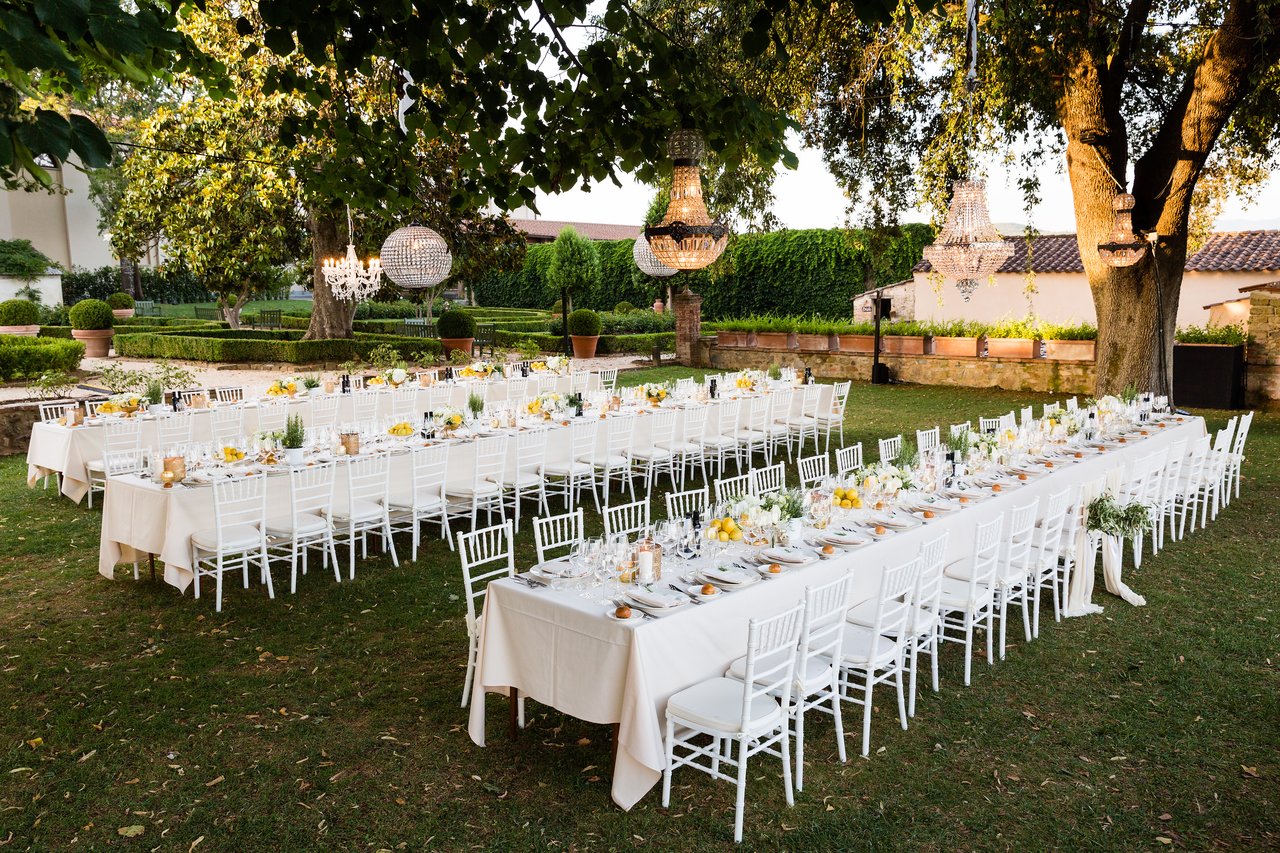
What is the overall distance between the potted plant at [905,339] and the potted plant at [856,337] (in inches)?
11.0

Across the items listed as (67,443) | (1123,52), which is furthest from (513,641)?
(1123,52)

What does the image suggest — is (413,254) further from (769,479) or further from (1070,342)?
(1070,342)

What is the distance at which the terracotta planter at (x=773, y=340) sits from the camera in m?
21.5

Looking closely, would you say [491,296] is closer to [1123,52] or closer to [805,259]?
[805,259]

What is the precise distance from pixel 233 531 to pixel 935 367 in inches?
615

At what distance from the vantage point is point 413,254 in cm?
938

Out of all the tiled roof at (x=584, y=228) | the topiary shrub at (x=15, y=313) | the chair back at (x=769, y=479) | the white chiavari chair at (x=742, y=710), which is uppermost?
the tiled roof at (x=584, y=228)

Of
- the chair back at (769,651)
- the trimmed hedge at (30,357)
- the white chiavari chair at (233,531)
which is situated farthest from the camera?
the trimmed hedge at (30,357)

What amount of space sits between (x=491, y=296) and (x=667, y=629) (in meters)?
37.7

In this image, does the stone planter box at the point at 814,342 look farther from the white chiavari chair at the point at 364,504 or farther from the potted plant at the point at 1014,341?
the white chiavari chair at the point at 364,504

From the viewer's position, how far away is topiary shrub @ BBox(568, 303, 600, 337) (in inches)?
945

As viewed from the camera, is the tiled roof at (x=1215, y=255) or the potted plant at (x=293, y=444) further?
the tiled roof at (x=1215, y=255)

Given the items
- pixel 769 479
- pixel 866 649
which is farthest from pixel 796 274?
pixel 866 649

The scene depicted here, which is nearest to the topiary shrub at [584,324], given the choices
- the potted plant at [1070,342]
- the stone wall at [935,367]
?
the stone wall at [935,367]
